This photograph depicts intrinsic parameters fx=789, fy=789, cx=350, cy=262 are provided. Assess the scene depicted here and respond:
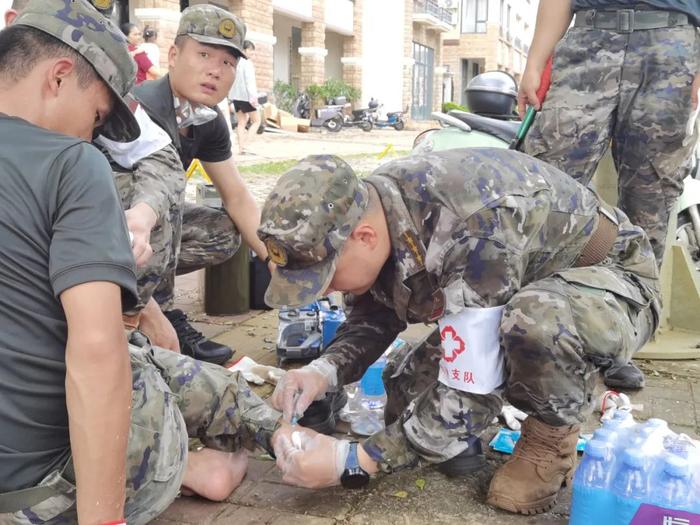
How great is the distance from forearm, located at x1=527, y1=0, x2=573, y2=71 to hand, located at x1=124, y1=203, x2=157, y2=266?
1.72 m

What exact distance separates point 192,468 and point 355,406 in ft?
2.78

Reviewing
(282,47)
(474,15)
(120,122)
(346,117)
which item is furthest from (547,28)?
(474,15)

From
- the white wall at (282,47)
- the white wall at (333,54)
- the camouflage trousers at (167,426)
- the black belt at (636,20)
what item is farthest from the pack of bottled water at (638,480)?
the white wall at (333,54)

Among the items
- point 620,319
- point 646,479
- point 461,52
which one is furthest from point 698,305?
point 461,52

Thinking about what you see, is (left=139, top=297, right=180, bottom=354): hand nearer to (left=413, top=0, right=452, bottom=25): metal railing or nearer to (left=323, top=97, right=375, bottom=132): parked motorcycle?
(left=323, top=97, right=375, bottom=132): parked motorcycle

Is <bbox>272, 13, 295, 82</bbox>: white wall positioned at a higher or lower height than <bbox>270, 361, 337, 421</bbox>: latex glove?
higher

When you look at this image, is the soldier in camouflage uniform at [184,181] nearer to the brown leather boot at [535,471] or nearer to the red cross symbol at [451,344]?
the red cross symbol at [451,344]

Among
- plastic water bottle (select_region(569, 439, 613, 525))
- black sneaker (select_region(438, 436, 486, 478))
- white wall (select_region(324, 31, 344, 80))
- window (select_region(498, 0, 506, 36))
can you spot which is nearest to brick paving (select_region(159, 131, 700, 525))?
black sneaker (select_region(438, 436, 486, 478))

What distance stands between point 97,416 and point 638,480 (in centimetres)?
125

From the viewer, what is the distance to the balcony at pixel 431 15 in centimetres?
3566

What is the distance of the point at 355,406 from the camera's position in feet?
9.93

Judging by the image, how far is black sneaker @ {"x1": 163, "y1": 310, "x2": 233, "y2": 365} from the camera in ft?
11.6

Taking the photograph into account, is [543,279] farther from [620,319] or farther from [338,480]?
[338,480]

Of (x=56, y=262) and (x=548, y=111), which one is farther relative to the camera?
(x=548, y=111)
